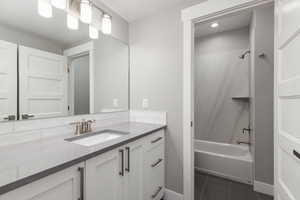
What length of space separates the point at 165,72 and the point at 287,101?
1134 millimetres

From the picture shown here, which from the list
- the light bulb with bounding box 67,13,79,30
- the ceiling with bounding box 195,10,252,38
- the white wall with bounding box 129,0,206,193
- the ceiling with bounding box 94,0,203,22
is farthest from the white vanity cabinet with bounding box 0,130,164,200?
the ceiling with bounding box 195,10,252,38

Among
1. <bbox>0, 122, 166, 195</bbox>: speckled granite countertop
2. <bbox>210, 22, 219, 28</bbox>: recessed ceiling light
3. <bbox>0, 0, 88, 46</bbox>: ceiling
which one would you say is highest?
<bbox>210, 22, 219, 28</bbox>: recessed ceiling light

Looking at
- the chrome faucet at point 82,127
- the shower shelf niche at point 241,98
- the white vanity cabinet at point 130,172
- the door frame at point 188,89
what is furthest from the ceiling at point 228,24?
the chrome faucet at point 82,127

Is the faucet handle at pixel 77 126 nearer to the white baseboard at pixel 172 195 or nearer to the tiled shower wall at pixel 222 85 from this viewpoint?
the white baseboard at pixel 172 195

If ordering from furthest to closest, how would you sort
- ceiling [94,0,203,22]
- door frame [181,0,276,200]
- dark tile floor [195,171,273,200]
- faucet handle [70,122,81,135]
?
dark tile floor [195,171,273,200] < ceiling [94,0,203,22] < door frame [181,0,276,200] < faucet handle [70,122,81,135]

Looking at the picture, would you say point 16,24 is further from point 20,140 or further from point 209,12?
point 209,12

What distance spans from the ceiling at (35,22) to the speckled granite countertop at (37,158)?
2.91ft

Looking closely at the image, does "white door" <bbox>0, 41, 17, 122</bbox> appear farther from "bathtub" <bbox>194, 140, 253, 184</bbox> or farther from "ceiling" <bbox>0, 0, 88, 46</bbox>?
"bathtub" <bbox>194, 140, 253, 184</bbox>

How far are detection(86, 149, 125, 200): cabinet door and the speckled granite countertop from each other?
0.07 meters

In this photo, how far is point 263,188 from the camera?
1799mm

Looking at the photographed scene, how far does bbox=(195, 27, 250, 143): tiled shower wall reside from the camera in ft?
8.41

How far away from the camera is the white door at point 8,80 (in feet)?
3.12

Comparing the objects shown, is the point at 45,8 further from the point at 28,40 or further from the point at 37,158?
the point at 37,158

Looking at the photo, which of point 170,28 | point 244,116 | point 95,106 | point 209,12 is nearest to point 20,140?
point 95,106
